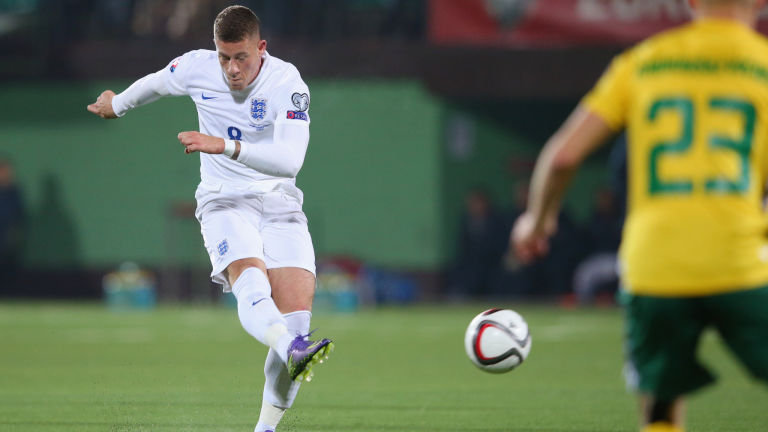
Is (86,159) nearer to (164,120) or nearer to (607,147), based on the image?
(164,120)

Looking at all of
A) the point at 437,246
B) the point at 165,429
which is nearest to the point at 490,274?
the point at 437,246

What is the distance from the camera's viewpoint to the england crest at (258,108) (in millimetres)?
7465

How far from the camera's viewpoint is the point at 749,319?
181 inches

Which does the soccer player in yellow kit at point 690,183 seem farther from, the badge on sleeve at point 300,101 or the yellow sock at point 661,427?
the badge on sleeve at point 300,101

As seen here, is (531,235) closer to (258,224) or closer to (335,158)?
(258,224)

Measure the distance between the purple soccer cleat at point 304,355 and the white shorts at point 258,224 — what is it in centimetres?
89

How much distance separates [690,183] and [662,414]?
0.83 m

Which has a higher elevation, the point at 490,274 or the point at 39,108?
the point at 39,108

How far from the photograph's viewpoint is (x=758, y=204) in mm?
4672

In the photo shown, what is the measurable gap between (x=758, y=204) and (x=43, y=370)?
31.2ft

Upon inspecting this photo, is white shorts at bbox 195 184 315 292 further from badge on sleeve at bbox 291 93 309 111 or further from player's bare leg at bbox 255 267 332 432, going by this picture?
badge on sleeve at bbox 291 93 309 111

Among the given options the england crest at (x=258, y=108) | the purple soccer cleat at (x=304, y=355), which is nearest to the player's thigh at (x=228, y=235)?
the england crest at (x=258, y=108)

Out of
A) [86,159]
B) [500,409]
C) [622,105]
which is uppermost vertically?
[622,105]

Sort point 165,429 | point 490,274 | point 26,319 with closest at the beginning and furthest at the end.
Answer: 1. point 165,429
2. point 26,319
3. point 490,274
